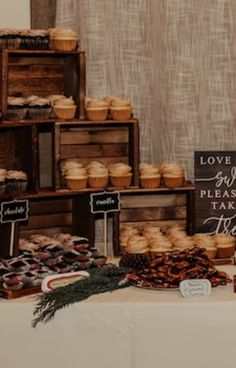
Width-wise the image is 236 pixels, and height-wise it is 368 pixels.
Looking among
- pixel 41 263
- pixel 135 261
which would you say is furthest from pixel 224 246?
pixel 41 263

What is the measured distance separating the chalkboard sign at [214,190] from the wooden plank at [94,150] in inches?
11.0

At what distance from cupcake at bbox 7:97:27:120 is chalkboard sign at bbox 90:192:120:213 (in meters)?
0.35

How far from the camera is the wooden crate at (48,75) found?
7.82 ft

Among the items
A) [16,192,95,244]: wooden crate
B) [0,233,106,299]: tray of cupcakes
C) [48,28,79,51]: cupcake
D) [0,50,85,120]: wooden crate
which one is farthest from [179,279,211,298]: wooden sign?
[48,28,79,51]: cupcake

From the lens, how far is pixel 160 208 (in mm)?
2539

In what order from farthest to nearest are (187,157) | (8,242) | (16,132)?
(187,157), (16,132), (8,242)

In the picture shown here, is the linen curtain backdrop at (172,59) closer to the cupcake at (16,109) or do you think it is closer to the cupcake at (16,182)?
the cupcake at (16,109)

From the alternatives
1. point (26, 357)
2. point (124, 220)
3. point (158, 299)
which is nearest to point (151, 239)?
point (124, 220)

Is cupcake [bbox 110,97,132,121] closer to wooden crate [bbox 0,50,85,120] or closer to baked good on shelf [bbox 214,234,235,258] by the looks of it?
wooden crate [bbox 0,50,85,120]

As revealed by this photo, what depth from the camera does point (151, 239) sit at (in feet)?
7.64

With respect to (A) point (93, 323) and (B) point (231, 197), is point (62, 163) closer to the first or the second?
(B) point (231, 197)

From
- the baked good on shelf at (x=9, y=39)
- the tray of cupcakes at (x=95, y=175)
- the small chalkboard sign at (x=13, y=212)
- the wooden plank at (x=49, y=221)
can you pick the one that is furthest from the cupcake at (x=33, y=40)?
the wooden plank at (x=49, y=221)

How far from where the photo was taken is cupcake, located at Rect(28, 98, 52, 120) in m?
2.32

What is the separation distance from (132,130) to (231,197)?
431 millimetres
